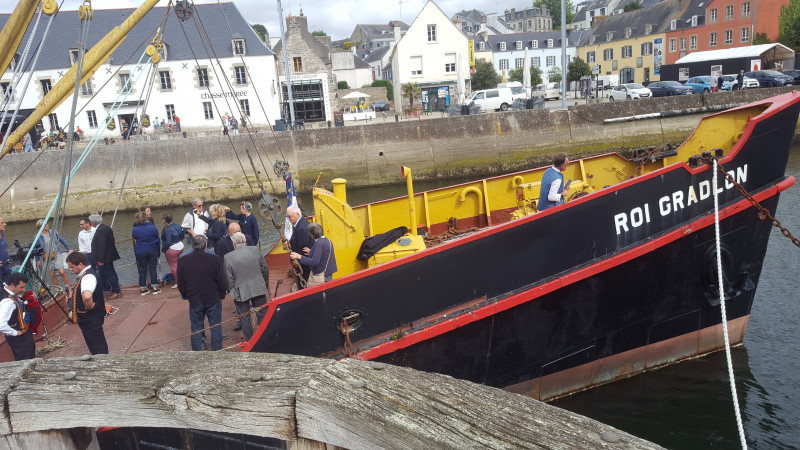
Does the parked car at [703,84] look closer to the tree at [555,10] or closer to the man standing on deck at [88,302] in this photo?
the man standing on deck at [88,302]

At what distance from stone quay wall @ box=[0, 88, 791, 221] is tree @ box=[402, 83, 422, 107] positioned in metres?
20.0

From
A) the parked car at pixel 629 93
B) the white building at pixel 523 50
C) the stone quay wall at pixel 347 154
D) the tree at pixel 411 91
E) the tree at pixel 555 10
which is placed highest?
the tree at pixel 555 10

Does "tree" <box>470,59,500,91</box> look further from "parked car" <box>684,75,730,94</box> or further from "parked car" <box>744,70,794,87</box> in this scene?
"parked car" <box>744,70,794,87</box>

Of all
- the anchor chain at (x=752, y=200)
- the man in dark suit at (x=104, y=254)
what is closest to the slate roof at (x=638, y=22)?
→ the anchor chain at (x=752, y=200)

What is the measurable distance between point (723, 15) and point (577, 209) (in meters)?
51.9

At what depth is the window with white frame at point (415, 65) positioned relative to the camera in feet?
155

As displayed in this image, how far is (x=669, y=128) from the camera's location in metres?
26.6

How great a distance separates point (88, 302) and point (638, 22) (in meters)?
60.3

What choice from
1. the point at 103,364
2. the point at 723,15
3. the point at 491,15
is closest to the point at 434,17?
the point at 723,15

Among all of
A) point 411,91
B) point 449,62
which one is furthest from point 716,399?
point 449,62

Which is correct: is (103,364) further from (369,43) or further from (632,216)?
(369,43)

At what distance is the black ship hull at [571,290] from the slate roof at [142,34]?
1237 inches

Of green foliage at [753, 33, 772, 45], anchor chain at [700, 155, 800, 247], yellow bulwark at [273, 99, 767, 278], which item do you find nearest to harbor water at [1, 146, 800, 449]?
anchor chain at [700, 155, 800, 247]

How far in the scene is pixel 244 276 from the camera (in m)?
6.17
